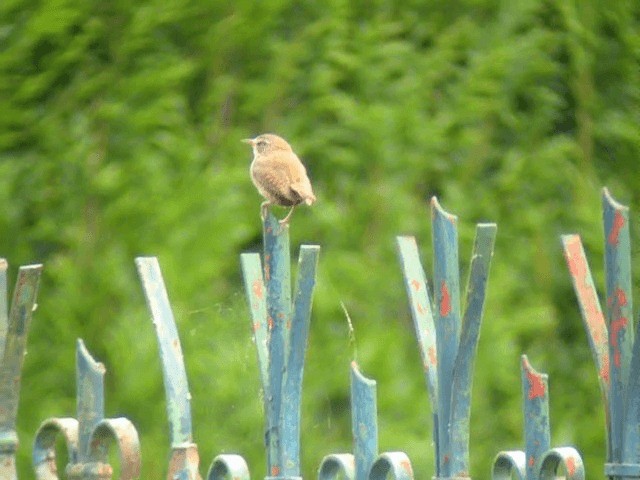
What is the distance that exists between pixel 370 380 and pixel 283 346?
20 cm

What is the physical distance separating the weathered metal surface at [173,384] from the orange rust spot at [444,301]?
1.70 feet

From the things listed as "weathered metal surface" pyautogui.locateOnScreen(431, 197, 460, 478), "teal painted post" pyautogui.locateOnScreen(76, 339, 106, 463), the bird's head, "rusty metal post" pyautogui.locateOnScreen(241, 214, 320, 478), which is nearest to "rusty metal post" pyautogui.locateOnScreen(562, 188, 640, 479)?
"weathered metal surface" pyautogui.locateOnScreen(431, 197, 460, 478)

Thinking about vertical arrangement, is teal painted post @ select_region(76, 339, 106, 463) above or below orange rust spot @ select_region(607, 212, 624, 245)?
below

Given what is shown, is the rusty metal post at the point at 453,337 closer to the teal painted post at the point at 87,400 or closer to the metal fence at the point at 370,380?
the metal fence at the point at 370,380

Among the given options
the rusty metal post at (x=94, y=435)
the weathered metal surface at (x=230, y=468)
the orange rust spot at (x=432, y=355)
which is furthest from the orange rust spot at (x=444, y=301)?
the rusty metal post at (x=94, y=435)

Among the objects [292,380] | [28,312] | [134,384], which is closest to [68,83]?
[134,384]

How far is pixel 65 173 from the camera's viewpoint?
14.8ft

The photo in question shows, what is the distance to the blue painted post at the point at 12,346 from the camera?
100 inches

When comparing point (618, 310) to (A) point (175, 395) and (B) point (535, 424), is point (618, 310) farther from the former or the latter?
(A) point (175, 395)

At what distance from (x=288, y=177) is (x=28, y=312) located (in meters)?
1.04

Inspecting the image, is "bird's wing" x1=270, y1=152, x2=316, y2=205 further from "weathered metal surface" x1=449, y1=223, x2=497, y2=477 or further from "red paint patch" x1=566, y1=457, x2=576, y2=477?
"red paint patch" x1=566, y1=457, x2=576, y2=477

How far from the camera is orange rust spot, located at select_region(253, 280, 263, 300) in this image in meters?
2.43

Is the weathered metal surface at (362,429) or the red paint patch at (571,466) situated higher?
the red paint patch at (571,466)

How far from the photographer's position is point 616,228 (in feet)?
6.05
